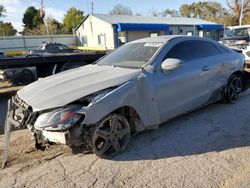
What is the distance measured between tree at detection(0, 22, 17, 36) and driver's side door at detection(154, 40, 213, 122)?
50662 mm

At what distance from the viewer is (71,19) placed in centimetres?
5003

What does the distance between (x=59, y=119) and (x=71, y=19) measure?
50.0 m

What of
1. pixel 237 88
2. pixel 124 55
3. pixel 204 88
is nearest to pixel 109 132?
pixel 124 55

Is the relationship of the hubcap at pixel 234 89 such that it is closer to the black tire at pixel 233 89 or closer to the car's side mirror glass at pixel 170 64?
the black tire at pixel 233 89

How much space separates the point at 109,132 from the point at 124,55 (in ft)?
5.30

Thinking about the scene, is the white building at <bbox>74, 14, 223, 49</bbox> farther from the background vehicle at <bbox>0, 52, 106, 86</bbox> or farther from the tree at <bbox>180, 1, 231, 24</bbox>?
the background vehicle at <bbox>0, 52, 106, 86</bbox>

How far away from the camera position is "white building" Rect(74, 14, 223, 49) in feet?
104

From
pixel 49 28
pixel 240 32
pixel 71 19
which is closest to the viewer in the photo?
pixel 240 32

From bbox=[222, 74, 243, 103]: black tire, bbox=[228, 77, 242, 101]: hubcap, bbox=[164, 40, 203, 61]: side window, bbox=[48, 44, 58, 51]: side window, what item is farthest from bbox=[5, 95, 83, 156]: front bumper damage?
bbox=[48, 44, 58, 51]: side window

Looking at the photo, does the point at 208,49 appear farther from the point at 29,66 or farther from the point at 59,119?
the point at 29,66

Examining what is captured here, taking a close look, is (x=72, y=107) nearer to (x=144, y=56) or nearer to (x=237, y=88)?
(x=144, y=56)

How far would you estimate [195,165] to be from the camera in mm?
3357

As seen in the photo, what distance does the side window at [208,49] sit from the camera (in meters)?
5.10

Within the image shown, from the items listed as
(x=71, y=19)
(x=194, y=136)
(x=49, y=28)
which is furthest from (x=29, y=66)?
(x=71, y=19)
